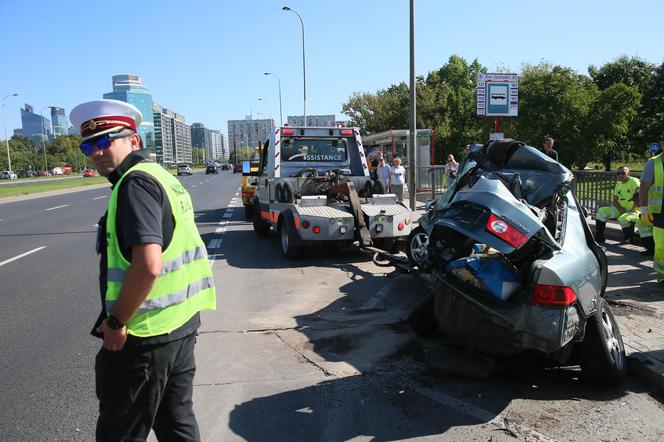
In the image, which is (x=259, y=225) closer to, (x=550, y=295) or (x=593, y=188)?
(x=593, y=188)

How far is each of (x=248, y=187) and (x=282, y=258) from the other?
727cm

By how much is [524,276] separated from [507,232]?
0.48 meters

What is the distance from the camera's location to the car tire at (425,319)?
491cm

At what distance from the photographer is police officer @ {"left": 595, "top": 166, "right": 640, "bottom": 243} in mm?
9578

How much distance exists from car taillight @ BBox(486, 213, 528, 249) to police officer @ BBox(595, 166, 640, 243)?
23.8ft

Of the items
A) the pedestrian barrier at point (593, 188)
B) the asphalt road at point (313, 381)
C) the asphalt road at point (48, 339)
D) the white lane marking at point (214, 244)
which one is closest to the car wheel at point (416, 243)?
the asphalt road at point (313, 381)

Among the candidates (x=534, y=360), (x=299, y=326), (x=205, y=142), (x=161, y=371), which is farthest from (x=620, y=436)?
(x=205, y=142)

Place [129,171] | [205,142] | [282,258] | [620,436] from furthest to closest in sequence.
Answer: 1. [205,142]
2. [282,258]
3. [620,436]
4. [129,171]

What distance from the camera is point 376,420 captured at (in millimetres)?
3494

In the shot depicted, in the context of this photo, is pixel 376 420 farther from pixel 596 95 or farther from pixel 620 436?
pixel 596 95

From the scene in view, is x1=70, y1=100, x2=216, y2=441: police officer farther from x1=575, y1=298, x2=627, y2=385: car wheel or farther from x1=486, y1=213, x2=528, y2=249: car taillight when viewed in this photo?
x1=575, y1=298, x2=627, y2=385: car wheel

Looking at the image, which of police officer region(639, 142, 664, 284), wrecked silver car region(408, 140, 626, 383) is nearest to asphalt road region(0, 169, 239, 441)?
wrecked silver car region(408, 140, 626, 383)

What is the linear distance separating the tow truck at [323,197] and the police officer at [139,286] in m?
6.00

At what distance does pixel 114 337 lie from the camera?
215 centimetres
